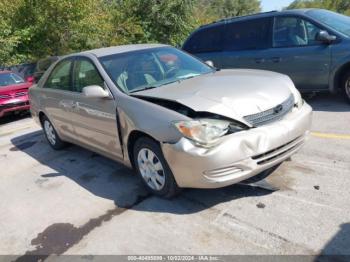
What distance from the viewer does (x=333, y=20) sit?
682 centimetres

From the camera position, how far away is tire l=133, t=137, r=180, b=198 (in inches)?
152

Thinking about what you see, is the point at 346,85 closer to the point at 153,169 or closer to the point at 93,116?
the point at 153,169

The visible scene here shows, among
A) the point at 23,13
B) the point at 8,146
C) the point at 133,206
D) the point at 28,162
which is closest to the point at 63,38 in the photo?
the point at 23,13

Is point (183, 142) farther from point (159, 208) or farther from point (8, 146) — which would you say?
point (8, 146)

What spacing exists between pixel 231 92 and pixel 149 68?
4.28 feet

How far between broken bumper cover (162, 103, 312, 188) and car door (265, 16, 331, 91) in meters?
3.30

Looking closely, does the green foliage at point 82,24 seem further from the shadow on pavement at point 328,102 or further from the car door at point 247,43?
the shadow on pavement at point 328,102

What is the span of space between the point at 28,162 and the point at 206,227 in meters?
3.77

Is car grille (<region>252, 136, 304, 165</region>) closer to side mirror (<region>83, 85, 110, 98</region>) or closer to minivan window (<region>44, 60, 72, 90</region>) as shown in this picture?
side mirror (<region>83, 85, 110, 98</region>)

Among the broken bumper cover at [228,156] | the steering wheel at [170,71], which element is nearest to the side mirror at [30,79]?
the steering wheel at [170,71]

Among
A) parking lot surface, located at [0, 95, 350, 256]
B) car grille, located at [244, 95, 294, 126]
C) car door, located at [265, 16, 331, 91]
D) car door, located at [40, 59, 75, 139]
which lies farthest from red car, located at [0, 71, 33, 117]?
car grille, located at [244, 95, 294, 126]

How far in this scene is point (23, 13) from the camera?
1755 centimetres

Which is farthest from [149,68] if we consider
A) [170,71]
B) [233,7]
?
[233,7]

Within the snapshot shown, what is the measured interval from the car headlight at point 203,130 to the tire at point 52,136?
11.1ft
